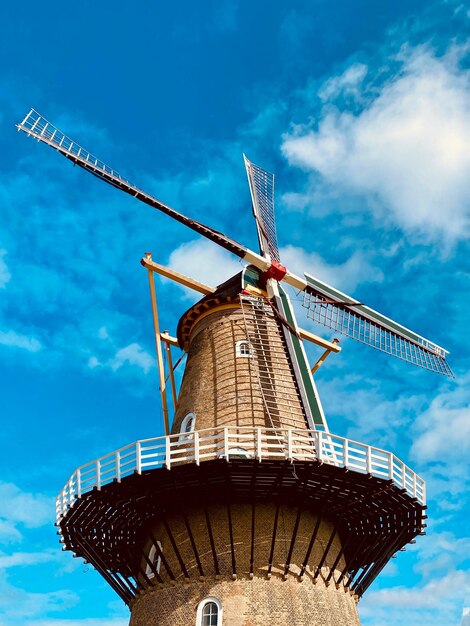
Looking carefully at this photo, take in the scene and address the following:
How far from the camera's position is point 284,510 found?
53.9ft

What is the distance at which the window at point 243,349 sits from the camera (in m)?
19.1

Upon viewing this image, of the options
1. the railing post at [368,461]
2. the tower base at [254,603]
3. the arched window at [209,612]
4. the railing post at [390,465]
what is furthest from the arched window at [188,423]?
the railing post at [390,465]

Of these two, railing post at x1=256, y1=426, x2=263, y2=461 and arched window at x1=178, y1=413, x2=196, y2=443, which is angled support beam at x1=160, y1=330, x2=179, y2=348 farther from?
railing post at x1=256, y1=426, x2=263, y2=461

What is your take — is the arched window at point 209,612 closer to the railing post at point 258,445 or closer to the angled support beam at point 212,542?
the angled support beam at point 212,542

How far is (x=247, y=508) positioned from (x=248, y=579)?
1.65 meters

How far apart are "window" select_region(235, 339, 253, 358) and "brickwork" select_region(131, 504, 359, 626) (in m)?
4.50

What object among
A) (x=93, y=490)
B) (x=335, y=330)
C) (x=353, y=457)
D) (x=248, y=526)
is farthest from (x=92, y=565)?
(x=335, y=330)

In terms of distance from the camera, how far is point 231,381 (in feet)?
60.9

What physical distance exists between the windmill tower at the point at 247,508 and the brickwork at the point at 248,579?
0.09 ft

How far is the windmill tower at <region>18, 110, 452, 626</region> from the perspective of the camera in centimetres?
1510

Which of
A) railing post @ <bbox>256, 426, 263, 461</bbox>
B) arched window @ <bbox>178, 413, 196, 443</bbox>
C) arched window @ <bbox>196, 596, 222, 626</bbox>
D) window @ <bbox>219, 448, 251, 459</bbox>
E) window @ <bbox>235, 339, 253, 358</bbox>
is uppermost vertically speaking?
window @ <bbox>235, 339, 253, 358</bbox>

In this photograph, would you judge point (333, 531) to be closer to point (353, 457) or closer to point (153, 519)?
point (353, 457)

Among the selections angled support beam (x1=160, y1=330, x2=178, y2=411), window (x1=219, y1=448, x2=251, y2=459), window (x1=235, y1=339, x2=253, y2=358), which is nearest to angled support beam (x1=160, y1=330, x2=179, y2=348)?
angled support beam (x1=160, y1=330, x2=178, y2=411)

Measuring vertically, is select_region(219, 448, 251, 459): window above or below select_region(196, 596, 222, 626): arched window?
above
